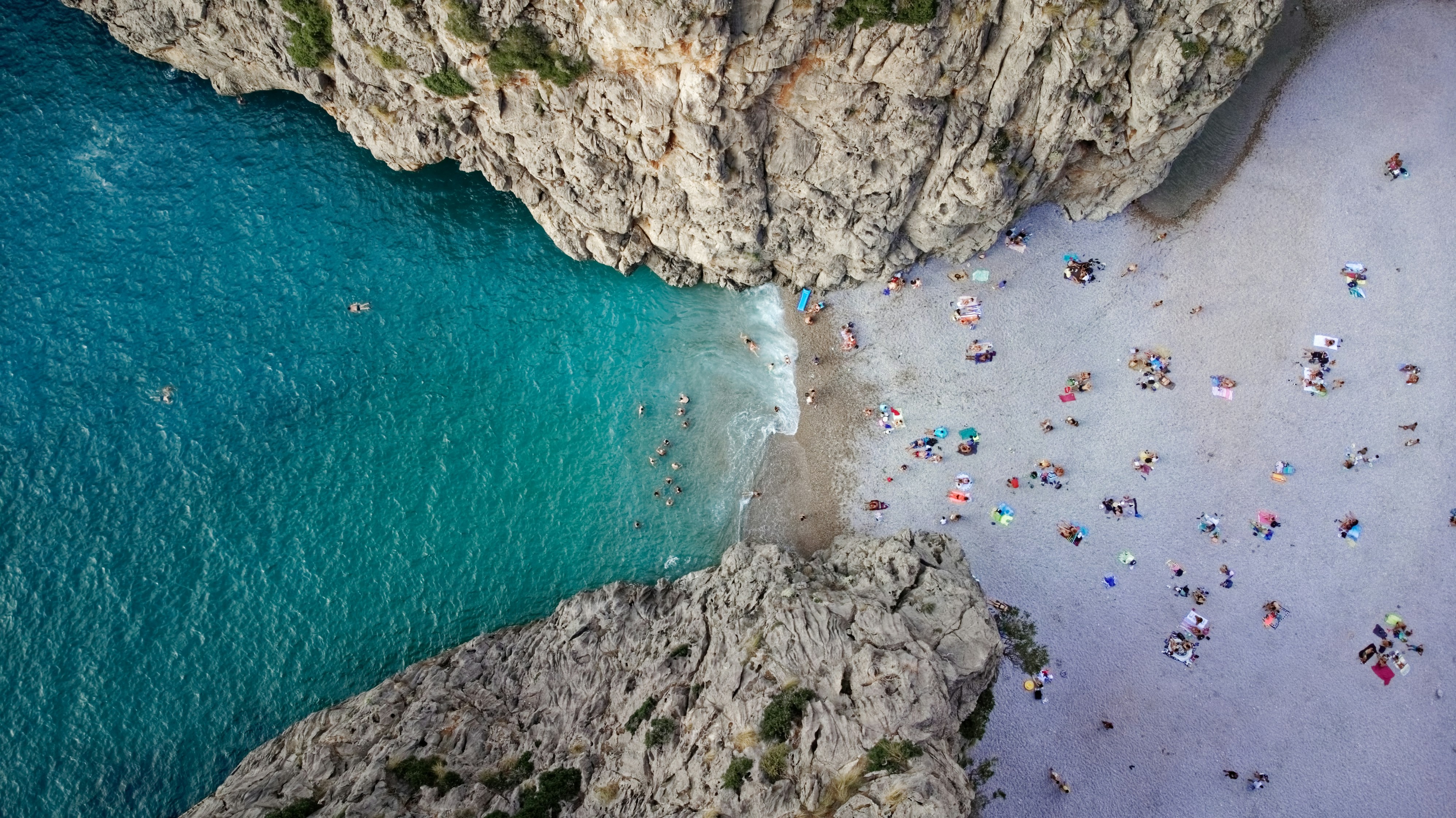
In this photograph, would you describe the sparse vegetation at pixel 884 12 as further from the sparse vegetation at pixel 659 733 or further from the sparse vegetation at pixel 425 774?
the sparse vegetation at pixel 425 774

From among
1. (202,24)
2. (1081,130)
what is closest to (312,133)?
(202,24)

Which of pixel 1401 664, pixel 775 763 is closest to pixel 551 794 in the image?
pixel 775 763

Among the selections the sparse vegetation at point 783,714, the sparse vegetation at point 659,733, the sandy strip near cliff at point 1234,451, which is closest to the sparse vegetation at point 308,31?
the sandy strip near cliff at point 1234,451

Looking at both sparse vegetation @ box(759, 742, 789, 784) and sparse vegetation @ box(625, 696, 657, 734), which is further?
sparse vegetation @ box(625, 696, 657, 734)

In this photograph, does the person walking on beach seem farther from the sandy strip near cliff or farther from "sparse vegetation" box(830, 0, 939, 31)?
"sparse vegetation" box(830, 0, 939, 31)

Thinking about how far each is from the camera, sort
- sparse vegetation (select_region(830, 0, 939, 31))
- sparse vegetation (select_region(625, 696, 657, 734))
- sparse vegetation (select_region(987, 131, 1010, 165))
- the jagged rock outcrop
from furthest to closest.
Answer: sparse vegetation (select_region(987, 131, 1010, 165)) < sparse vegetation (select_region(625, 696, 657, 734)) < sparse vegetation (select_region(830, 0, 939, 31)) < the jagged rock outcrop

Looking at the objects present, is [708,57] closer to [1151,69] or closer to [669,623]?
[1151,69]

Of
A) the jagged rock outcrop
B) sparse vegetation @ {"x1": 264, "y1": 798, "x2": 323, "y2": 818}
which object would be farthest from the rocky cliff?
sparse vegetation @ {"x1": 264, "y1": 798, "x2": 323, "y2": 818}
